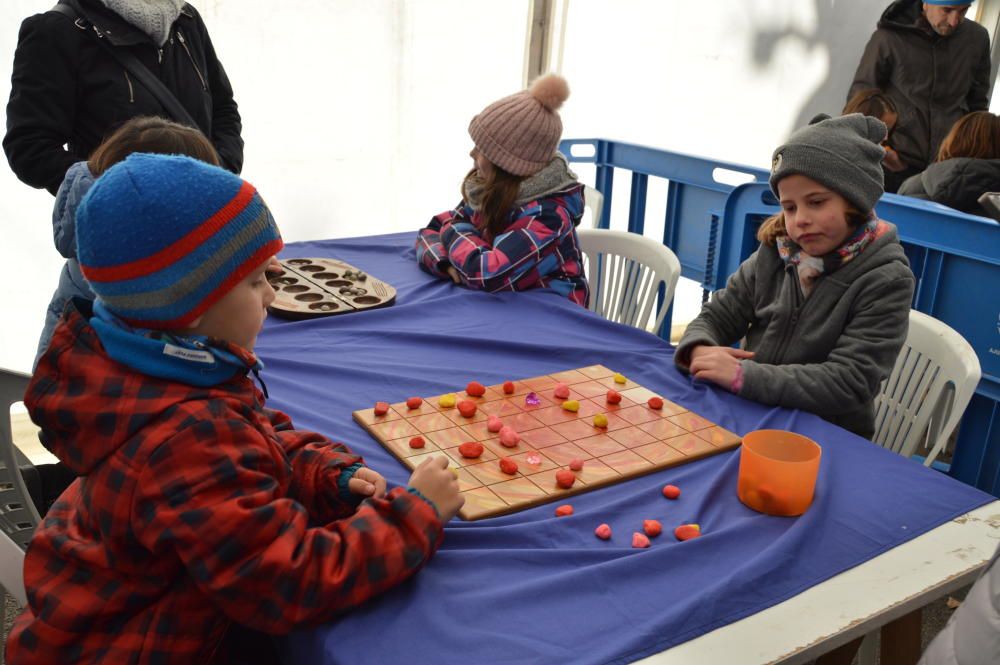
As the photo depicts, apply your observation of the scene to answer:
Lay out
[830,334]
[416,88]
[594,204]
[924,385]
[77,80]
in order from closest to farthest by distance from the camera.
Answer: [830,334]
[924,385]
[77,80]
[594,204]
[416,88]

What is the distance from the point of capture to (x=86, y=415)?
91 centimetres

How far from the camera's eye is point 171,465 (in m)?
0.87

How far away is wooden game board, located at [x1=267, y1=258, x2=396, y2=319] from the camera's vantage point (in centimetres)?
192

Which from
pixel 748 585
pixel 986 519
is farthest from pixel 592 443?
pixel 986 519

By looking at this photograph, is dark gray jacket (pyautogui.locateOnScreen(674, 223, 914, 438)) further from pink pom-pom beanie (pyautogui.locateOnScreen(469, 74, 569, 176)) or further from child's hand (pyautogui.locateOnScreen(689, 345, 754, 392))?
pink pom-pom beanie (pyautogui.locateOnScreen(469, 74, 569, 176))

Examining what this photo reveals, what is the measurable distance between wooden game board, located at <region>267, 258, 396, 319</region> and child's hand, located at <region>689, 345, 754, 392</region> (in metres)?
0.80

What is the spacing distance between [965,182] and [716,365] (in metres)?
1.78

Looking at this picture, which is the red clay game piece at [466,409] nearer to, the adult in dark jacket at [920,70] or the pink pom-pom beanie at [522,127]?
the pink pom-pom beanie at [522,127]

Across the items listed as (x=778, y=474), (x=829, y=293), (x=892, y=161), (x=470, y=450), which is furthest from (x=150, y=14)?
(x=892, y=161)

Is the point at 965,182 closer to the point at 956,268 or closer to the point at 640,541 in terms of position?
the point at 956,268

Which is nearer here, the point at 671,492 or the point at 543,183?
the point at 671,492

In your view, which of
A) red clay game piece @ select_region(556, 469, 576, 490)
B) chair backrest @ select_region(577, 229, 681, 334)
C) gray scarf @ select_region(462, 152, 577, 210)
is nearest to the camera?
red clay game piece @ select_region(556, 469, 576, 490)

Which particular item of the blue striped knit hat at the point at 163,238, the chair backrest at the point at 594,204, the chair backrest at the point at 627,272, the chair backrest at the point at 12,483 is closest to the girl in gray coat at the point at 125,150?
the chair backrest at the point at 12,483

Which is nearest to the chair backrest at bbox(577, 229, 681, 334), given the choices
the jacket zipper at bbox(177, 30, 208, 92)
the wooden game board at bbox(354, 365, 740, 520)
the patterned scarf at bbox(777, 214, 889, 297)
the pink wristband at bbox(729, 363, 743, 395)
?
the patterned scarf at bbox(777, 214, 889, 297)
